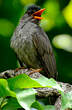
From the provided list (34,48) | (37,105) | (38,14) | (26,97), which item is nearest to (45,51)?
(34,48)

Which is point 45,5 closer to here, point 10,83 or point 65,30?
point 65,30

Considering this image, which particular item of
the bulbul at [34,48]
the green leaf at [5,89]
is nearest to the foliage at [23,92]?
the green leaf at [5,89]

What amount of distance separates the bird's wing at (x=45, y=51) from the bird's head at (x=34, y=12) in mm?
421

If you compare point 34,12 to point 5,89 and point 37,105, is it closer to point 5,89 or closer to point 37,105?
point 37,105

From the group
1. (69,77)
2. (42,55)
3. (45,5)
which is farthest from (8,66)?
(45,5)

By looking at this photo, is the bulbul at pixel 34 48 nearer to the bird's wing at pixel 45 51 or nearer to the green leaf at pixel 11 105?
the bird's wing at pixel 45 51

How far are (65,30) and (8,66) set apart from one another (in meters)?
1.38

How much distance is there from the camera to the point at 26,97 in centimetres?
191

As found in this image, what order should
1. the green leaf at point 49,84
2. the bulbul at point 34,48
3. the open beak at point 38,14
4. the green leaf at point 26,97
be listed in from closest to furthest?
1. the green leaf at point 26,97
2. the green leaf at point 49,84
3. the bulbul at point 34,48
4. the open beak at point 38,14

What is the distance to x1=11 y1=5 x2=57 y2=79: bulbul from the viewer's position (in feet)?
17.9

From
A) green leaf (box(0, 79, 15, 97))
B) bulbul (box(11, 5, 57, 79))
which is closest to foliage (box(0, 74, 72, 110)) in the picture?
green leaf (box(0, 79, 15, 97))

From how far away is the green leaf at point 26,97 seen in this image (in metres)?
1.84

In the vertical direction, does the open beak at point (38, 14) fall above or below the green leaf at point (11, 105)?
below

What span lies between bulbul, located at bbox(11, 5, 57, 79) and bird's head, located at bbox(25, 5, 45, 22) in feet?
0.22
